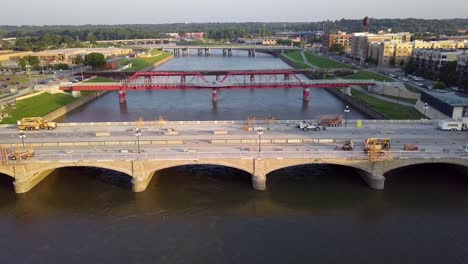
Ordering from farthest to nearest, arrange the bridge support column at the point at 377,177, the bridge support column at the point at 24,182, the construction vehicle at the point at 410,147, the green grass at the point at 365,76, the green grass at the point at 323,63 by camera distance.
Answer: the green grass at the point at 323,63 < the green grass at the point at 365,76 < the construction vehicle at the point at 410,147 < the bridge support column at the point at 377,177 < the bridge support column at the point at 24,182

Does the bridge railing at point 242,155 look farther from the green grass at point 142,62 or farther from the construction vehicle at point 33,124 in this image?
the green grass at point 142,62

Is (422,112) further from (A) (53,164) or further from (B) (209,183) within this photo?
(A) (53,164)

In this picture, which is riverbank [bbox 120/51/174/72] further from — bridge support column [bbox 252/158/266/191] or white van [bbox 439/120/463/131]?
white van [bbox 439/120/463/131]

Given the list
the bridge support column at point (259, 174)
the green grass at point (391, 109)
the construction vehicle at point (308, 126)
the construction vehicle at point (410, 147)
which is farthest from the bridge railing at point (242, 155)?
the green grass at point (391, 109)

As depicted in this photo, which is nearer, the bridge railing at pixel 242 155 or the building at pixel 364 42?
the bridge railing at pixel 242 155

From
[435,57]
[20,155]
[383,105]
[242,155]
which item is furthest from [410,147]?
[435,57]

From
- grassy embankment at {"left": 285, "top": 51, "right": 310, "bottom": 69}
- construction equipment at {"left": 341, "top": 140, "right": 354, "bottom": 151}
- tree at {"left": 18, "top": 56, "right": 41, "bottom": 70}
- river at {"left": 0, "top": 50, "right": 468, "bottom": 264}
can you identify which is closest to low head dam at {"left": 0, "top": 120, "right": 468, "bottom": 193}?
construction equipment at {"left": 341, "top": 140, "right": 354, "bottom": 151}
